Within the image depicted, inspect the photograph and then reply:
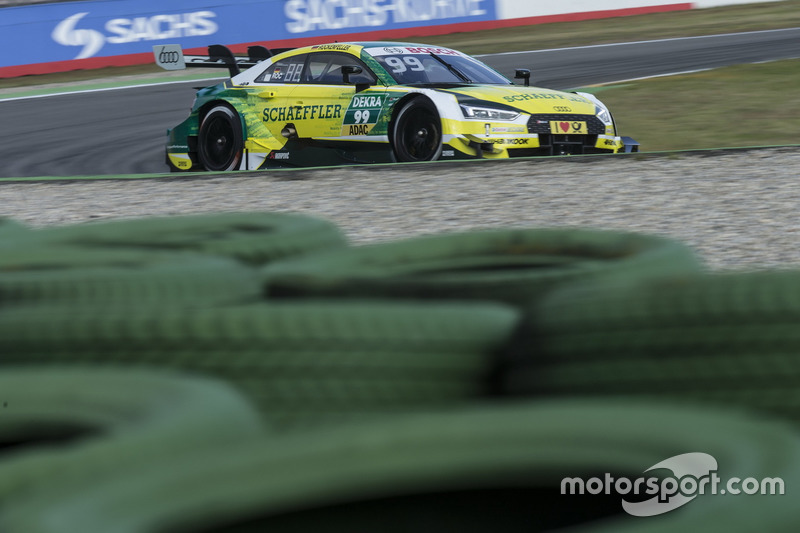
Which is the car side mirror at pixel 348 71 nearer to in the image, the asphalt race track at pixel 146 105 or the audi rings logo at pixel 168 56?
the audi rings logo at pixel 168 56

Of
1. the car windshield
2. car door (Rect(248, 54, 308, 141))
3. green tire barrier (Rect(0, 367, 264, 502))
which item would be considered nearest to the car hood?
the car windshield

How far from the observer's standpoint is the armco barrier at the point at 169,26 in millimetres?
21000

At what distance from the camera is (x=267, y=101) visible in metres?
9.48

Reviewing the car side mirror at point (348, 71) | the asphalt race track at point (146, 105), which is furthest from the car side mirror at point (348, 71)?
the asphalt race track at point (146, 105)

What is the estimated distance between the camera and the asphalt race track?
11602 mm

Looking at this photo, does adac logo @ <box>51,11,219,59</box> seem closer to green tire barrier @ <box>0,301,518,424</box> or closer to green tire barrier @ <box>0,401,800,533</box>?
green tire barrier @ <box>0,301,518,424</box>

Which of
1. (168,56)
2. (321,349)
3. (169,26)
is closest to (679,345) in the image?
(321,349)

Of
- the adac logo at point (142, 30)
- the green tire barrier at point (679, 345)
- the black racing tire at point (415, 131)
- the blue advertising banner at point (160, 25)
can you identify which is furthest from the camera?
the adac logo at point (142, 30)

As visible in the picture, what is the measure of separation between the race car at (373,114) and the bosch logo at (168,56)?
0.01 meters

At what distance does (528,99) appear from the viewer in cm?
853

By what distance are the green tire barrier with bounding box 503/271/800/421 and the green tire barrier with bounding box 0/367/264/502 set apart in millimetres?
646

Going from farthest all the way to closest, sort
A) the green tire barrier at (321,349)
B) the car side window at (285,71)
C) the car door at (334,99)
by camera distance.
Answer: the car side window at (285,71), the car door at (334,99), the green tire barrier at (321,349)

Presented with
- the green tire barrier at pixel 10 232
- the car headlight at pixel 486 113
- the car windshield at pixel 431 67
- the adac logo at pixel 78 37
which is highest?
the adac logo at pixel 78 37

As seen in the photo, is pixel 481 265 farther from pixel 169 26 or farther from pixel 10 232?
pixel 169 26
